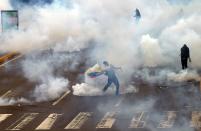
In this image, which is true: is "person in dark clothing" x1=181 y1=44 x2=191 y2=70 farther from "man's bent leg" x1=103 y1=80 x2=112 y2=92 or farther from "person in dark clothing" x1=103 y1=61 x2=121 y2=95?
"man's bent leg" x1=103 y1=80 x2=112 y2=92

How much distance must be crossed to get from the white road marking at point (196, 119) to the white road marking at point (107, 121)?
2437mm

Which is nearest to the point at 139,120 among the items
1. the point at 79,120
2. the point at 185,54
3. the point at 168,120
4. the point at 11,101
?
the point at 168,120

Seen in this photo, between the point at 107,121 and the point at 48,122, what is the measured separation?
1.88 metres

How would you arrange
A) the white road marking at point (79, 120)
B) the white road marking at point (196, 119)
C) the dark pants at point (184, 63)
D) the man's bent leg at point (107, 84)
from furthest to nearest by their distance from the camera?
the dark pants at point (184, 63) < the man's bent leg at point (107, 84) < the white road marking at point (79, 120) < the white road marking at point (196, 119)

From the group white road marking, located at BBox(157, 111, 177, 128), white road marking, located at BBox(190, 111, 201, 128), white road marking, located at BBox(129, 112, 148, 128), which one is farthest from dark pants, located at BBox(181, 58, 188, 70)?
white road marking, located at BBox(129, 112, 148, 128)

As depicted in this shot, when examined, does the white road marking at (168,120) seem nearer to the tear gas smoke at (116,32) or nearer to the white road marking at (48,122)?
the white road marking at (48,122)

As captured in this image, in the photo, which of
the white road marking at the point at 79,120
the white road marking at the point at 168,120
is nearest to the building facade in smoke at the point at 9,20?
the white road marking at the point at 79,120

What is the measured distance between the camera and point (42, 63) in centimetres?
2836

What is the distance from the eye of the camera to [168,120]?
54.2ft

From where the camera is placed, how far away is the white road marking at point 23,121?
16578 mm

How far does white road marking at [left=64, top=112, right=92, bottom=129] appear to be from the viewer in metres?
16.4

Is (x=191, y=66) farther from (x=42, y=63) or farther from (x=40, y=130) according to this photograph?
(x=40, y=130)

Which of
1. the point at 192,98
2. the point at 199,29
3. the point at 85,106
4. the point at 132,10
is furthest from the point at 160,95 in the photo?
the point at 132,10

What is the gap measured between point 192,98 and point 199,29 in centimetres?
902
